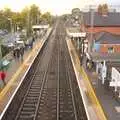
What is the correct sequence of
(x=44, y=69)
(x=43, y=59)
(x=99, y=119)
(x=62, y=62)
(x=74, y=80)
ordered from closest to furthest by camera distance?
1. (x=99, y=119)
2. (x=74, y=80)
3. (x=44, y=69)
4. (x=62, y=62)
5. (x=43, y=59)

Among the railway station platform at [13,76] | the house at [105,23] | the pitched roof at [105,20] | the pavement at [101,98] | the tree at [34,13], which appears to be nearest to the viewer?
the pavement at [101,98]

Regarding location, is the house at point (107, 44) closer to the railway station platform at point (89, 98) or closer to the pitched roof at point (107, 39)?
the pitched roof at point (107, 39)

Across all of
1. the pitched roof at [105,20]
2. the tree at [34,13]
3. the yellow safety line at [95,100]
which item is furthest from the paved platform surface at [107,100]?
the tree at [34,13]

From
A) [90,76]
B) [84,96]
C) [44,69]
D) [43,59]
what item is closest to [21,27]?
[43,59]

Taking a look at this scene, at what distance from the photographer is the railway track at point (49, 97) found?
2123 centimetres

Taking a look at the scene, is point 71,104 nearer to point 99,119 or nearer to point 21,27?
point 99,119

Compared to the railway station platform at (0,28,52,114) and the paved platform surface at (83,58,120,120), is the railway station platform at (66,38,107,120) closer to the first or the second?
the paved platform surface at (83,58,120,120)

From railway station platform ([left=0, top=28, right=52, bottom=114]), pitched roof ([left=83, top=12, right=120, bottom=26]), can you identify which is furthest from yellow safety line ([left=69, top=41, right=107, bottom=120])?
pitched roof ([left=83, top=12, right=120, bottom=26])

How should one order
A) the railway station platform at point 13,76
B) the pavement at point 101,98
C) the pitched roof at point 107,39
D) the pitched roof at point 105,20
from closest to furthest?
the pavement at point 101,98 → the railway station platform at point 13,76 → the pitched roof at point 107,39 → the pitched roof at point 105,20

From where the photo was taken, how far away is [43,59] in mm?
48750

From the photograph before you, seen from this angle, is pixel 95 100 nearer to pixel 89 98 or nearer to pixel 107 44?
pixel 89 98

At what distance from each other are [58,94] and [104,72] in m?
4.17

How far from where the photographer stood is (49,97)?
26031mm

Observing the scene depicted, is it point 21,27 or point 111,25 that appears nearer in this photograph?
point 111,25
